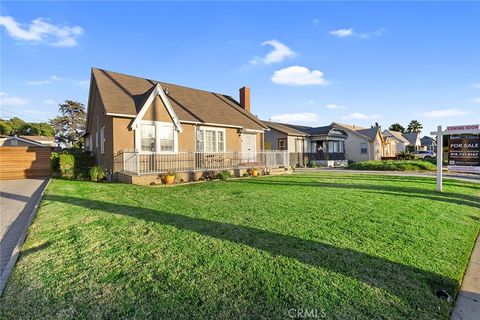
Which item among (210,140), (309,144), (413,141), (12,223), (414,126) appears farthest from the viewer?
(414,126)

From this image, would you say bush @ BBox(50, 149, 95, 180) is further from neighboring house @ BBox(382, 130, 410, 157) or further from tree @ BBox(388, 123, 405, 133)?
tree @ BBox(388, 123, 405, 133)

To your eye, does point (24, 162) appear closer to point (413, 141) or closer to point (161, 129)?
point (161, 129)

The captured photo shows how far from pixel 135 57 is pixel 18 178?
11909 mm

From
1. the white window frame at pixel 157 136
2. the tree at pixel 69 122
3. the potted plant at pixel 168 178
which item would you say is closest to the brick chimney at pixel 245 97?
the white window frame at pixel 157 136

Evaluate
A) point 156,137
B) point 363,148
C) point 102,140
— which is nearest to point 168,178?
point 156,137

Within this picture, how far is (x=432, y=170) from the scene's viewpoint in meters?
23.0

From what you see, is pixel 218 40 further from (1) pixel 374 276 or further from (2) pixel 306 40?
(1) pixel 374 276

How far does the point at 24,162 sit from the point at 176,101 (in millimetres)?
11390

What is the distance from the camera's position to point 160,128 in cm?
1505

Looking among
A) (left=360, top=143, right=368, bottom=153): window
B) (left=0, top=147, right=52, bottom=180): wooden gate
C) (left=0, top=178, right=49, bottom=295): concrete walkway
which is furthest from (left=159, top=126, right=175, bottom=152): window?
(left=360, top=143, right=368, bottom=153): window

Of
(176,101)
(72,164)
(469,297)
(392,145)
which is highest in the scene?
(176,101)

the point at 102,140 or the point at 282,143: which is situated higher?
the point at 282,143

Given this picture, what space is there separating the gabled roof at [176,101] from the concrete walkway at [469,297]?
14209 millimetres

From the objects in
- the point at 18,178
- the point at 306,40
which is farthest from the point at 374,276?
the point at 18,178
